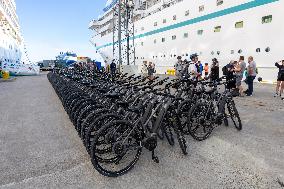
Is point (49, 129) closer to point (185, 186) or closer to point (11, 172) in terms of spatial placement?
point (11, 172)

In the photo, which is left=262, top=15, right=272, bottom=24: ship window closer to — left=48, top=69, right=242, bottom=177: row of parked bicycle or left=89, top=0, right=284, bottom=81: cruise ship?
left=89, top=0, right=284, bottom=81: cruise ship

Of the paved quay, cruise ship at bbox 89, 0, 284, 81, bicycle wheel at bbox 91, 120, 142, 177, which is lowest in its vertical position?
the paved quay

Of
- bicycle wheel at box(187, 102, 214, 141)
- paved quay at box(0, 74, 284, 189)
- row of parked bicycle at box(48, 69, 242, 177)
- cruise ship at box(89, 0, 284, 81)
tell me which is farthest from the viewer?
cruise ship at box(89, 0, 284, 81)

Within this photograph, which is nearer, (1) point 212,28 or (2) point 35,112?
(2) point 35,112

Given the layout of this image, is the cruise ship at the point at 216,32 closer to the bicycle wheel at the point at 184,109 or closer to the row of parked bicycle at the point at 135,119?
the row of parked bicycle at the point at 135,119

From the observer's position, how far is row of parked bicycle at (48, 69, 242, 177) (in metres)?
3.22

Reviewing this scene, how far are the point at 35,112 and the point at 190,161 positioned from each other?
5.24 metres

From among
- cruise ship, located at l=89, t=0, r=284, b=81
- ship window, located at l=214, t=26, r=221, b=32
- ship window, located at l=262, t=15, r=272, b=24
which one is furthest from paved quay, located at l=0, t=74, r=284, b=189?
ship window, located at l=214, t=26, r=221, b=32

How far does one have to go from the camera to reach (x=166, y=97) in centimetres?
383

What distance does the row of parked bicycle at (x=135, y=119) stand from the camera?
3.22 metres

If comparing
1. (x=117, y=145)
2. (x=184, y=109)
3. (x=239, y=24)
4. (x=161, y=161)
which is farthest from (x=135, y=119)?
(x=239, y=24)

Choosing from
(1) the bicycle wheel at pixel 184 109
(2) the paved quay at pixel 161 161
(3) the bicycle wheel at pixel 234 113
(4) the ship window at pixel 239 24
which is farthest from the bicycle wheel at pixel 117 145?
(4) the ship window at pixel 239 24

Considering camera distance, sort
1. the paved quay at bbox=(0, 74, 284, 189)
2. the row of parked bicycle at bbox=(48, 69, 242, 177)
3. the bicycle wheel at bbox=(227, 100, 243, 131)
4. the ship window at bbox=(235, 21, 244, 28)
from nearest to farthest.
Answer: the paved quay at bbox=(0, 74, 284, 189) < the row of parked bicycle at bbox=(48, 69, 242, 177) < the bicycle wheel at bbox=(227, 100, 243, 131) < the ship window at bbox=(235, 21, 244, 28)

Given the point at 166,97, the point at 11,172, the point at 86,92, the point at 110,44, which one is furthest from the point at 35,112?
the point at 110,44
